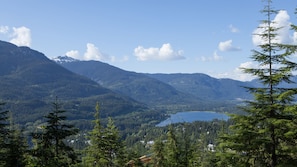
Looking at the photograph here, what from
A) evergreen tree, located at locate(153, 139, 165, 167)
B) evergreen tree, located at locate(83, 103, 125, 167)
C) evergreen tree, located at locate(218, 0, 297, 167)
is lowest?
evergreen tree, located at locate(153, 139, 165, 167)

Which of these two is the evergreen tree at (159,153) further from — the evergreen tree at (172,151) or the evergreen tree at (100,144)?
the evergreen tree at (100,144)

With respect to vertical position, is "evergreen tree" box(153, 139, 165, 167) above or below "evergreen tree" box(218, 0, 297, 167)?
below

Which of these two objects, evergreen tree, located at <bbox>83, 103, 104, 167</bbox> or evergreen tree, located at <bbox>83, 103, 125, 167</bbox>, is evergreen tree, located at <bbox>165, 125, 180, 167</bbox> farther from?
evergreen tree, located at <bbox>83, 103, 104, 167</bbox>

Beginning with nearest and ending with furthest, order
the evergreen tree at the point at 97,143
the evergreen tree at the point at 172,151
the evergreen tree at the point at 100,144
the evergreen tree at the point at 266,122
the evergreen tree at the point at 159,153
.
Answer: the evergreen tree at the point at 266,122, the evergreen tree at the point at 97,143, the evergreen tree at the point at 100,144, the evergreen tree at the point at 172,151, the evergreen tree at the point at 159,153

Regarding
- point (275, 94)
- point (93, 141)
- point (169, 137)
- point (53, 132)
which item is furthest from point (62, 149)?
point (169, 137)

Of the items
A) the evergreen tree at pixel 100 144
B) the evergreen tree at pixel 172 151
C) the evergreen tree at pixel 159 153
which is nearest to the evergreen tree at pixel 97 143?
the evergreen tree at pixel 100 144

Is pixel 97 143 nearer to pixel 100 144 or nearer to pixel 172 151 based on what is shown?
pixel 100 144

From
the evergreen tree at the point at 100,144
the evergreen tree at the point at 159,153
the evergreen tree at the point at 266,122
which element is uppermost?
the evergreen tree at the point at 266,122

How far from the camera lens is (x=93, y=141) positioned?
32.2 metres

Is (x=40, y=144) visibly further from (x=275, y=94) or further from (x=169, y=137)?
(x=169, y=137)

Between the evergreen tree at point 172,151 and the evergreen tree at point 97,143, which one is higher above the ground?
the evergreen tree at point 97,143

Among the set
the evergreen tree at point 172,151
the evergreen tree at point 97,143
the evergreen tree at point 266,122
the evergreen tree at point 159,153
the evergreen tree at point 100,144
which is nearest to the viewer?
the evergreen tree at point 266,122

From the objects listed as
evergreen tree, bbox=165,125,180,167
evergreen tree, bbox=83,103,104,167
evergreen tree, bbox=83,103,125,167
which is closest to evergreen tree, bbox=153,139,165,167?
evergreen tree, bbox=165,125,180,167

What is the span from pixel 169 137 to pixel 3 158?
80.9ft
